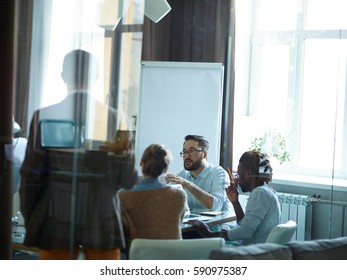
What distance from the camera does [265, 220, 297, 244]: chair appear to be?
357 centimetres

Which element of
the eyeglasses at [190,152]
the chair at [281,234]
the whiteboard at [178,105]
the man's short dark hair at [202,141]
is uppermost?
the whiteboard at [178,105]

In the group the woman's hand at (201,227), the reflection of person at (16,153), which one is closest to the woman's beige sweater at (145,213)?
the woman's hand at (201,227)

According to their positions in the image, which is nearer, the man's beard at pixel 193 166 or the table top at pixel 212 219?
the table top at pixel 212 219

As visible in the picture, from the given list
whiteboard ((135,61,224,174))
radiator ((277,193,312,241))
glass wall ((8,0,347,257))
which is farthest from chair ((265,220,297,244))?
glass wall ((8,0,347,257))

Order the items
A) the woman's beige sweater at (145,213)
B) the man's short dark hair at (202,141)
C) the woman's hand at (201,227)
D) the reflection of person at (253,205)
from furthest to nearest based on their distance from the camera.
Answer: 1. the man's short dark hair at (202,141)
2. the reflection of person at (253,205)
3. the woman's hand at (201,227)
4. the woman's beige sweater at (145,213)

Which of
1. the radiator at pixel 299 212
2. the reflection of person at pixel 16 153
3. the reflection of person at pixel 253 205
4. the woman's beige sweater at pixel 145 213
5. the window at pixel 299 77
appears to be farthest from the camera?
the window at pixel 299 77

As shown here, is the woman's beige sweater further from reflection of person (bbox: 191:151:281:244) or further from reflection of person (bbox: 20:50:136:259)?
reflection of person (bbox: 191:151:281:244)

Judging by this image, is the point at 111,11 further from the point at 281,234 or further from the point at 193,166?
the point at 281,234

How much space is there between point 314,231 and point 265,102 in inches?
34.7

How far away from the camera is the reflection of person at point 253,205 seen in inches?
140

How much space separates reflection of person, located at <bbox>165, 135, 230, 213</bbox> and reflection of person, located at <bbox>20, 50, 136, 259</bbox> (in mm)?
376

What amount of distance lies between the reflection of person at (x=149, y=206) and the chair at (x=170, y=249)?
0.30 ft

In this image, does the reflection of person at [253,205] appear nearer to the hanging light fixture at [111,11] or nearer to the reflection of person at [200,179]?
the reflection of person at [200,179]
